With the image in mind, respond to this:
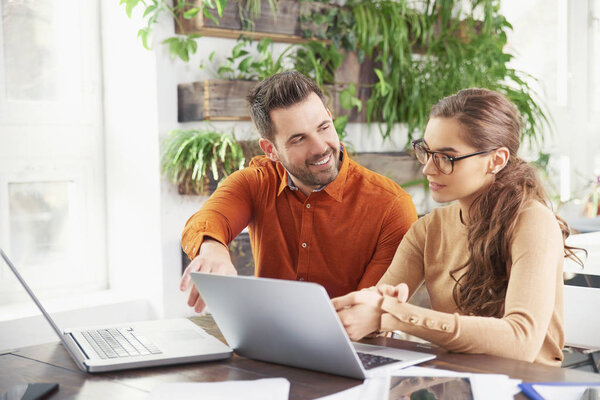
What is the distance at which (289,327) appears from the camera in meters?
1.28

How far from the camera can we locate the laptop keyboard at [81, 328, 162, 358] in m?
1.43

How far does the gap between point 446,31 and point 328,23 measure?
0.76 meters

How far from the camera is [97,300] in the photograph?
3045mm

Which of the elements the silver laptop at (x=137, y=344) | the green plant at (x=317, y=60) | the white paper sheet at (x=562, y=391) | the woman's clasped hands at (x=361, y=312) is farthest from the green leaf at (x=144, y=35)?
the white paper sheet at (x=562, y=391)

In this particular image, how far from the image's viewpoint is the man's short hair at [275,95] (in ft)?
7.00

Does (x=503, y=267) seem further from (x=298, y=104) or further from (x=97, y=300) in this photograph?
(x=97, y=300)

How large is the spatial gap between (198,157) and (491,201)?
4.90ft

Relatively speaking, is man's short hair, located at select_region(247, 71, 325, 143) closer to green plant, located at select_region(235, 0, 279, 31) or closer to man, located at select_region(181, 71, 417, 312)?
man, located at select_region(181, 71, 417, 312)

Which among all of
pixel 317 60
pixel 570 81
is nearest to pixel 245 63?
pixel 317 60

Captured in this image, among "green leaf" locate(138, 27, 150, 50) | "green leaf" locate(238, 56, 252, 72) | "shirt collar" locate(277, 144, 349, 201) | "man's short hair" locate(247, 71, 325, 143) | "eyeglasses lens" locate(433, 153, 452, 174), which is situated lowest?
"shirt collar" locate(277, 144, 349, 201)

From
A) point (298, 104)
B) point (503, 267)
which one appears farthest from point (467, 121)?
point (298, 104)

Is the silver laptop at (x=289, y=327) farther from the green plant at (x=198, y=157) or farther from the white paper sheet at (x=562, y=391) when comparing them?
the green plant at (x=198, y=157)

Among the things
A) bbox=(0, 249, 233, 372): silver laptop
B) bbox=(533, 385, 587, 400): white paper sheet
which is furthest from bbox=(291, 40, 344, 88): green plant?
bbox=(533, 385, 587, 400): white paper sheet

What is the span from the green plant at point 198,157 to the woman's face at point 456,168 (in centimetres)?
130
